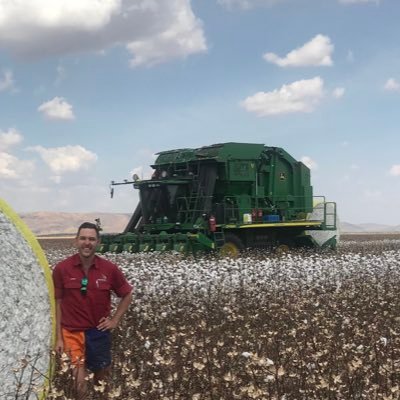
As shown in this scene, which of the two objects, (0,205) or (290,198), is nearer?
(0,205)

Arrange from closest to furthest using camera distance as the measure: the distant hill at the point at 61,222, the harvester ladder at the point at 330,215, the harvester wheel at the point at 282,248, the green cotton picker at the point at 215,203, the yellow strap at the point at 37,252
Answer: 1. the yellow strap at the point at 37,252
2. the green cotton picker at the point at 215,203
3. the harvester wheel at the point at 282,248
4. the harvester ladder at the point at 330,215
5. the distant hill at the point at 61,222

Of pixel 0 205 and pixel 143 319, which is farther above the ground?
pixel 0 205

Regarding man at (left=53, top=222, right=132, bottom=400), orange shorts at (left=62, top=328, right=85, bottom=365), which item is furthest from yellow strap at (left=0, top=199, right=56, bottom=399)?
orange shorts at (left=62, top=328, right=85, bottom=365)

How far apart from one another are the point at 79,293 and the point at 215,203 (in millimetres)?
13974

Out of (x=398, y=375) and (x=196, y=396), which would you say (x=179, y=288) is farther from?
(x=196, y=396)

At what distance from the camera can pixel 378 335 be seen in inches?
296

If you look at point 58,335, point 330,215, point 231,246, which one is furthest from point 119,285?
point 330,215

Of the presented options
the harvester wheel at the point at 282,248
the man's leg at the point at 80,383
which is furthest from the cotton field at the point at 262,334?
the harvester wheel at the point at 282,248

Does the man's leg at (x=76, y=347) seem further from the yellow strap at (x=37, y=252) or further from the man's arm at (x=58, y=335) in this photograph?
the yellow strap at (x=37, y=252)

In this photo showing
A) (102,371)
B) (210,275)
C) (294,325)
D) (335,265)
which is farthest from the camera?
(335,265)

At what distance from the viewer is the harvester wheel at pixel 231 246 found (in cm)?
1831

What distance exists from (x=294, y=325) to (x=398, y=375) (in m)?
2.79

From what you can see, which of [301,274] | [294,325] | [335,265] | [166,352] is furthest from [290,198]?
[166,352]

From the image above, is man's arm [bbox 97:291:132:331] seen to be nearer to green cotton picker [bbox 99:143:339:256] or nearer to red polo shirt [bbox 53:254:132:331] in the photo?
red polo shirt [bbox 53:254:132:331]
